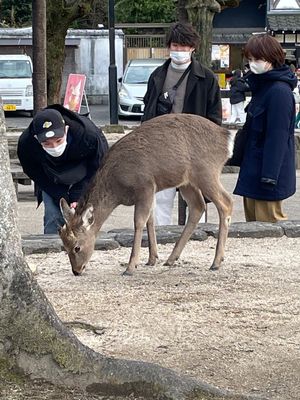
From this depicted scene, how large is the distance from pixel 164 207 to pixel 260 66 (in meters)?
1.82

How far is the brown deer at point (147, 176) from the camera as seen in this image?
707 centimetres

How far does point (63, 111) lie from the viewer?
8141 millimetres

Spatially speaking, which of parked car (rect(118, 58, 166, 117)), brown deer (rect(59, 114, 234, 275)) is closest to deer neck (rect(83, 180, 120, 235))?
brown deer (rect(59, 114, 234, 275))

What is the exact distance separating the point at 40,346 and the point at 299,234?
4.88 m

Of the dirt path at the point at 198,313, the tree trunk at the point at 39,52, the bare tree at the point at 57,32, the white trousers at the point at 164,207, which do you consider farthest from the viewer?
the bare tree at the point at 57,32

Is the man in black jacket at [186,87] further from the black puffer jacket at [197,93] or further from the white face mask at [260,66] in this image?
the white face mask at [260,66]

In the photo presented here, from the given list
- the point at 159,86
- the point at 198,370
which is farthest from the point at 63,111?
the point at 198,370

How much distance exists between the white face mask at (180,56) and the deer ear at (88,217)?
79.8 inches

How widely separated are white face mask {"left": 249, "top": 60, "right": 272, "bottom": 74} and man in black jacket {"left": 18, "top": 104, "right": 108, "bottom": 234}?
1296 millimetres

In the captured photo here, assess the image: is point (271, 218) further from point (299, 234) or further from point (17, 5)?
point (17, 5)

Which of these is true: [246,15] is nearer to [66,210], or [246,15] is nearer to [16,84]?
[16,84]

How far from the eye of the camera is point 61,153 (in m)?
7.94

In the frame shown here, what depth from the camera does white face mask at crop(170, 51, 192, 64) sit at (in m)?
8.57

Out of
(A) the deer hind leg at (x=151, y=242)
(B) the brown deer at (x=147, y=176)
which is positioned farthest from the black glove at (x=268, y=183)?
(A) the deer hind leg at (x=151, y=242)
